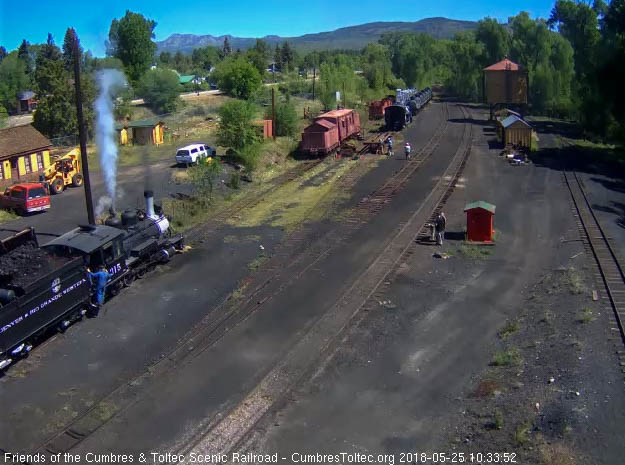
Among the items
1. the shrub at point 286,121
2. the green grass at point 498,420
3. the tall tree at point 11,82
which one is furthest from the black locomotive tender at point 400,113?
the tall tree at point 11,82

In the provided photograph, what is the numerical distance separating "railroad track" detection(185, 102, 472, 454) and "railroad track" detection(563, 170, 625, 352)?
5935mm

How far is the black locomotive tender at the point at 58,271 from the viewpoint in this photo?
1268 cm

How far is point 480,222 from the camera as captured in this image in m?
21.4

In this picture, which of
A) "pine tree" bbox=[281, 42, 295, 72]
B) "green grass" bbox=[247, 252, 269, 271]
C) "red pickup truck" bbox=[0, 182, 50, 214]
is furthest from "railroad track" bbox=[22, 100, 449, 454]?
"pine tree" bbox=[281, 42, 295, 72]

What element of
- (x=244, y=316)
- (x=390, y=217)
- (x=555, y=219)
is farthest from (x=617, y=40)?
(x=244, y=316)

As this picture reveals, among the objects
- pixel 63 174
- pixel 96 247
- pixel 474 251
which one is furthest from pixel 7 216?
pixel 474 251

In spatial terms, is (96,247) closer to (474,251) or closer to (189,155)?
(474,251)

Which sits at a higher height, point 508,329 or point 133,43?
point 133,43

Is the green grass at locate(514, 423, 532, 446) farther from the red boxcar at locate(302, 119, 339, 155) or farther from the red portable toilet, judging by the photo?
the red boxcar at locate(302, 119, 339, 155)

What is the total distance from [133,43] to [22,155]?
51.4m

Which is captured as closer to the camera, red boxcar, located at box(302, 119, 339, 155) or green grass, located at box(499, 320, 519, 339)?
green grass, located at box(499, 320, 519, 339)

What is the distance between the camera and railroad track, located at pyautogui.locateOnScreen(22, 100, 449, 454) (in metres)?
11.0
